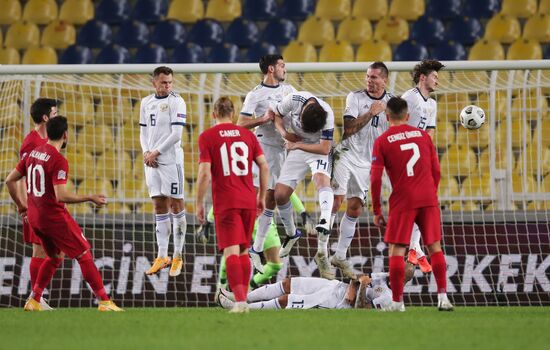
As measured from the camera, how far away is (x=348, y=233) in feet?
38.1

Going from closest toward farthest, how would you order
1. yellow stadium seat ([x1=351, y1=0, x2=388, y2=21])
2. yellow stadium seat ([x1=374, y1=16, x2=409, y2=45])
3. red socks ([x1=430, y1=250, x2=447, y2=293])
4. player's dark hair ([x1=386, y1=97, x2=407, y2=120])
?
player's dark hair ([x1=386, y1=97, x2=407, y2=120]) → red socks ([x1=430, y1=250, x2=447, y2=293]) → yellow stadium seat ([x1=374, y1=16, x2=409, y2=45]) → yellow stadium seat ([x1=351, y1=0, x2=388, y2=21])

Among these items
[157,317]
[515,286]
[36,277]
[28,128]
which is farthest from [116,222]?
[515,286]

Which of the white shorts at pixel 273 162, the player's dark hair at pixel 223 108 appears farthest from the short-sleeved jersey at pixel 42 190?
the white shorts at pixel 273 162

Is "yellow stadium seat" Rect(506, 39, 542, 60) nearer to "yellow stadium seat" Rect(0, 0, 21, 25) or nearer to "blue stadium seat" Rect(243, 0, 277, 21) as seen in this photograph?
"blue stadium seat" Rect(243, 0, 277, 21)

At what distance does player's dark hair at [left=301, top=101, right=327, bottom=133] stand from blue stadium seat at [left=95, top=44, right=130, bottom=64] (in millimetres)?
6947

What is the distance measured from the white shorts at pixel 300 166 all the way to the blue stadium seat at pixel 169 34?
21.9ft

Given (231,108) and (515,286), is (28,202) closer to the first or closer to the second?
(231,108)

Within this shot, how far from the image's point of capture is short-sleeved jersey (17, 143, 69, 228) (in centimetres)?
985

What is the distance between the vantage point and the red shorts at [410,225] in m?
9.40

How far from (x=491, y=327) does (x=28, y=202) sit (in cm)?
440

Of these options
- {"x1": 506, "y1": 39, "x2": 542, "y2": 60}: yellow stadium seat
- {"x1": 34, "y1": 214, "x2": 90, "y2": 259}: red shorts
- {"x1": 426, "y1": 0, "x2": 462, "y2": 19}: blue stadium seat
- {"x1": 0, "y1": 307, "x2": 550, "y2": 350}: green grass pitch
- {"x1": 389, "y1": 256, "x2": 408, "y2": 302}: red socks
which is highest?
{"x1": 426, "y1": 0, "x2": 462, "y2": 19}: blue stadium seat

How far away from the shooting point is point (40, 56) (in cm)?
1748

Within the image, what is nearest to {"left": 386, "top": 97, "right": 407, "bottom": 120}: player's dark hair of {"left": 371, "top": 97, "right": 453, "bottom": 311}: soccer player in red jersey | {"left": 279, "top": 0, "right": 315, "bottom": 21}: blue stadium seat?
{"left": 371, "top": 97, "right": 453, "bottom": 311}: soccer player in red jersey

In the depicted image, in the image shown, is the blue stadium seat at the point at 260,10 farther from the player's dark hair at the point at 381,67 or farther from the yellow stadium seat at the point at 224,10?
the player's dark hair at the point at 381,67
